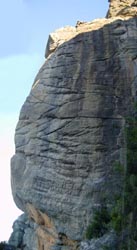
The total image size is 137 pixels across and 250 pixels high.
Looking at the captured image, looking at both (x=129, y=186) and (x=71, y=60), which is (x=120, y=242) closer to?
(x=129, y=186)

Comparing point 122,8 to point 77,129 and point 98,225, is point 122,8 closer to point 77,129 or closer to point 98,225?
point 77,129

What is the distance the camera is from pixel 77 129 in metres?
31.6

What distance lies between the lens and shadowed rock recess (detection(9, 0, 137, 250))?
30.6m

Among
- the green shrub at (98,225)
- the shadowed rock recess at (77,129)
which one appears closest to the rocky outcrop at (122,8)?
the shadowed rock recess at (77,129)

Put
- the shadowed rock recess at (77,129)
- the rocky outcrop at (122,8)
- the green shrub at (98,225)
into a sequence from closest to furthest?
1. the green shrub at (98,225)
2. the shadowed rock recess at (77,129)
3. the rocky outcrop at (122,8)

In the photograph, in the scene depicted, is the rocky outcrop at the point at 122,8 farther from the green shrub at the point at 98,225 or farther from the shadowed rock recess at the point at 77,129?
the green shrub at the point at 98,225

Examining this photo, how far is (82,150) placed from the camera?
3116 cm

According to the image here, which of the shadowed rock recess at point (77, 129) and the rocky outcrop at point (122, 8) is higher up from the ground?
the rocky outcrop at point (122, 8)

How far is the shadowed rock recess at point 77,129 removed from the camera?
30.6 m

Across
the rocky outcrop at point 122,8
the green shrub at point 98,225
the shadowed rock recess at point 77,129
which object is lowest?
the green shrub at point 98,225

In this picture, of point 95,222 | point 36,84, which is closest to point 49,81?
point 36,84

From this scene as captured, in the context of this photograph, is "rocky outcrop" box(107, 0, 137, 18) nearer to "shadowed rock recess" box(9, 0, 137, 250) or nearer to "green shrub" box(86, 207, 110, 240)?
"shadowed rock recess" box(9, 0, 137, 250)

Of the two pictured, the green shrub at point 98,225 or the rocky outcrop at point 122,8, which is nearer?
the green shrub at point 98,225

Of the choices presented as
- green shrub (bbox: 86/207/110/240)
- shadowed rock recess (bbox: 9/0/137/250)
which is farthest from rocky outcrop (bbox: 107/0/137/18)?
green shrub (bbox: 86/207/110/240)
